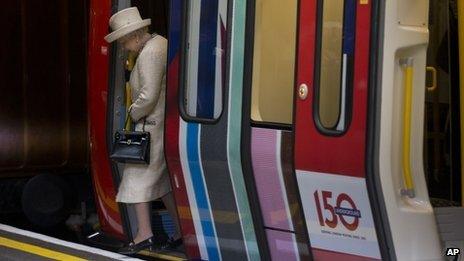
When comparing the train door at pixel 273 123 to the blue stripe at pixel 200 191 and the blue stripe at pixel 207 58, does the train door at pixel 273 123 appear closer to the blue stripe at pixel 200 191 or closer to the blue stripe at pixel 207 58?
the blue stripe at pixel 207 58

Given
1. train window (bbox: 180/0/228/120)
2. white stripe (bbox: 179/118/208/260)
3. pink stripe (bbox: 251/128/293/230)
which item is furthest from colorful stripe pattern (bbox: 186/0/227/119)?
pink stripe (bbox: 251/128/293/230)

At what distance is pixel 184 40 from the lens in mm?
4762

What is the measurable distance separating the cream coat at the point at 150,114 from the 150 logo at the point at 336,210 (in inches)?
61.1

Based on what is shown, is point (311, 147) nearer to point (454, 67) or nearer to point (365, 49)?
point (365, 49)

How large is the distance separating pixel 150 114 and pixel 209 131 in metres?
0.85

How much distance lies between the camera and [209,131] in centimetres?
457

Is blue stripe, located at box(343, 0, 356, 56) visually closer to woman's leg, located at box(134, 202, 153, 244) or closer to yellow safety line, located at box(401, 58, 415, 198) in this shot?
yellow safety line, located at box(401, 58, 415, 198)

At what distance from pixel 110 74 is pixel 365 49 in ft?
7.50

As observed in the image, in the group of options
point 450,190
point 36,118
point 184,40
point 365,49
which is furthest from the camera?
point 36,118

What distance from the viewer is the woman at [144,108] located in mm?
5246

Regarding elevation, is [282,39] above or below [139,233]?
above

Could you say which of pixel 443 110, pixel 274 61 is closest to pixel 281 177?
pixel 274 61

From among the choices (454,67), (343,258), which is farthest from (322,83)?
(454,67)

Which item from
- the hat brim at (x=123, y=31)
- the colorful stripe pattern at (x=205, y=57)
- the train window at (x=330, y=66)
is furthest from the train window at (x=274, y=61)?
the hat brim at (x=123, y=31)
